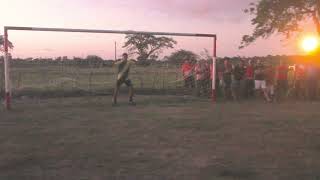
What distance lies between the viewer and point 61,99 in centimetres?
2353

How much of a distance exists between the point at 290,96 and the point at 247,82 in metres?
1.75

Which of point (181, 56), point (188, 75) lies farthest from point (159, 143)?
point (181, 56)

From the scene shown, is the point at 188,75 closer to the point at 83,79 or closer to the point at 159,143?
the point at 83,79

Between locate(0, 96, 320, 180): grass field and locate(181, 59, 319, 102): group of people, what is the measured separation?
334 cm

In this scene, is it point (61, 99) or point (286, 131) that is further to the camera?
point (61, 99)

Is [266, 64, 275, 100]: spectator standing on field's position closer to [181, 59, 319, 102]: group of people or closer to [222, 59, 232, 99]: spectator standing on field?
[181, 59, 319, 102]: group of people

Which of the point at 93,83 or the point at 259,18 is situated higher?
the point at 259,18

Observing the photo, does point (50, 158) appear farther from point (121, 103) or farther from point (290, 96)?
point (290, 96)

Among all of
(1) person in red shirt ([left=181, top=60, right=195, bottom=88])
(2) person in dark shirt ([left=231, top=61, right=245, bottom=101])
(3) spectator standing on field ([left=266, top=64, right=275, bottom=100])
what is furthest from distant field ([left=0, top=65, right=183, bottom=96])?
(3) spectator standing on field ([left=266, top=64, right=275, bottom=100])

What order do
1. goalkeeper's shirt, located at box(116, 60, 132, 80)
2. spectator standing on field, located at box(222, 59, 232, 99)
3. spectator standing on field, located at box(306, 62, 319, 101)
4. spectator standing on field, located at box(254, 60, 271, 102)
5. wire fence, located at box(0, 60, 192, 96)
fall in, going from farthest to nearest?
wire fence, located at box(0, 60, 192, 96)
spectator standing on field, located at box(306, 62, 319, 101)
spectator standing on field, located at box(222, 59, 232, 99)
spectator standing on field, located at box(254, 60, 271, 102)
goalkeeper's shirt, located at box(116, 60, 132, 80)

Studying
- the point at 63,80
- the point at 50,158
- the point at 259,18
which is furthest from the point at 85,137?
the point at 259,18

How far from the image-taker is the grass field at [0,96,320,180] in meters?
9.58

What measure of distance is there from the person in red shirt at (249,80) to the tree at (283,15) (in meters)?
16.4

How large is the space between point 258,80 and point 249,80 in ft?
4.08
